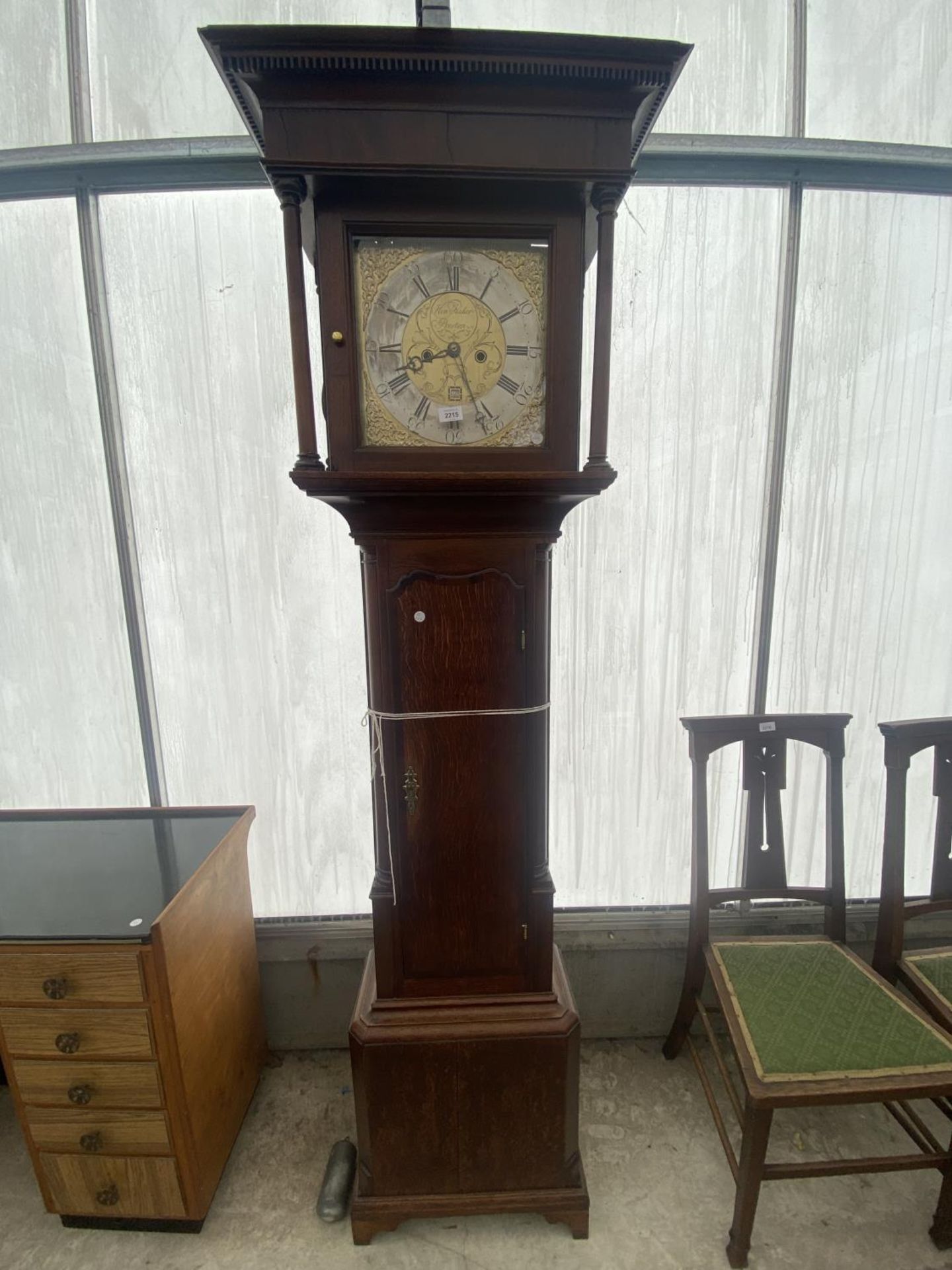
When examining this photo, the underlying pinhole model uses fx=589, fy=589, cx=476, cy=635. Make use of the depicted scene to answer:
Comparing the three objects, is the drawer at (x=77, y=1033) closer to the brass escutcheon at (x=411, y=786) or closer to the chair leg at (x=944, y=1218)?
the brass escutcheon at (x=411, y=786)

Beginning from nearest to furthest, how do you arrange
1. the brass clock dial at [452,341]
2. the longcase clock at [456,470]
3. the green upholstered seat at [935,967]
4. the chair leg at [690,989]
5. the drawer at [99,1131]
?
the longcase clock at [456,470] < the brass clock dial at [452,341] < the drawer at [99,1131] < the green upholstered seat at [935,967] < the chair leg at [690,989]

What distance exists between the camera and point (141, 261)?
1.53 metres

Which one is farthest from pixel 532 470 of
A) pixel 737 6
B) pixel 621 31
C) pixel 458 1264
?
pixel 458 1264

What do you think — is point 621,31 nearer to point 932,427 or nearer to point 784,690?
point 932,427

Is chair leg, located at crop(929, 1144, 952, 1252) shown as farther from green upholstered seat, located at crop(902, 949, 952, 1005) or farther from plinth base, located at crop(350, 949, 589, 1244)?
plinth base, located at crop(350, 949, 589, 1244)

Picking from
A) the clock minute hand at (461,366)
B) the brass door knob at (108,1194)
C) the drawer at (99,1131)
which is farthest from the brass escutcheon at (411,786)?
the brass door knob at (108,1194)

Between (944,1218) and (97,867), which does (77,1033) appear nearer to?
(97,867)

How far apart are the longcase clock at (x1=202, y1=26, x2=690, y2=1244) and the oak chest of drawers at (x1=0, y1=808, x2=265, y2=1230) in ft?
1.31

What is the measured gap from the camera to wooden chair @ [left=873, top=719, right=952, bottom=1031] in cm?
153

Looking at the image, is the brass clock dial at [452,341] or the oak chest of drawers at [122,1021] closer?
the brass clock dial at [452,341]

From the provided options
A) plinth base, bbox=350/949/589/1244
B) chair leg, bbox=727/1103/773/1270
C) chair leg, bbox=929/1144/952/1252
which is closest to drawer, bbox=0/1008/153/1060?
plinth base, bbox=350/949/589/1244

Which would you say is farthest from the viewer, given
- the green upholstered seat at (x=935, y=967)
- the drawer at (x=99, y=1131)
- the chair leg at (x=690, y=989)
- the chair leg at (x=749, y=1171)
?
the chair leg at (x=690, y=989)

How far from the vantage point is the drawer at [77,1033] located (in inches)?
48.9

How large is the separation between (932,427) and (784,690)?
848 mm
